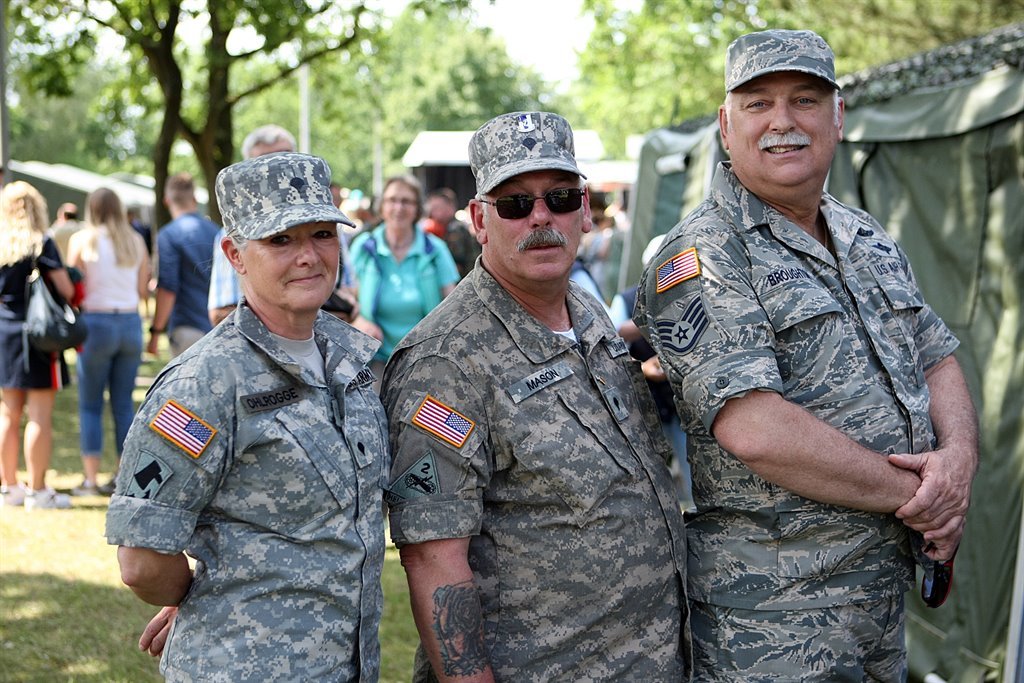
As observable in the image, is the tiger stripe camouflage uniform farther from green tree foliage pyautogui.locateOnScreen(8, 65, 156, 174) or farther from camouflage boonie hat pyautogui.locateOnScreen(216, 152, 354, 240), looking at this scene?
green tree foliage pyautogui.locateOnScreen(8, 65, 156, 174)

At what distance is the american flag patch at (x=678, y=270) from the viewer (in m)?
2.41

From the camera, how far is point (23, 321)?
6762 mm

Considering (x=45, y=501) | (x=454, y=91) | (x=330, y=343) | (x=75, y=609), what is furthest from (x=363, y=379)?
(x=454, y=91)

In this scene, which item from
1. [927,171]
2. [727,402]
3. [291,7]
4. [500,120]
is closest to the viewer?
[727,402]

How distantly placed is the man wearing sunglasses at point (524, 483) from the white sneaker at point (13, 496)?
17.8ft

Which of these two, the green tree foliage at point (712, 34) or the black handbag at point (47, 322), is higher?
the green tree foliage at point (712, 34)

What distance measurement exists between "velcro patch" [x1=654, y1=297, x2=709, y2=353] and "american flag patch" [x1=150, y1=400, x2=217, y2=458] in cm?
101

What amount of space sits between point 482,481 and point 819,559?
77 cm

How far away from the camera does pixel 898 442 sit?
2.41 meters

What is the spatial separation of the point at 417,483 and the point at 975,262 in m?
2.93

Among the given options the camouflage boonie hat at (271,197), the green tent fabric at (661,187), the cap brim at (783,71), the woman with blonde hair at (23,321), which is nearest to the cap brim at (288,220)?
the camouflage boonie hat at (271,197)

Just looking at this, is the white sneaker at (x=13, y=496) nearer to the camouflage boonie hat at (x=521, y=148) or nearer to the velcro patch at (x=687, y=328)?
the camouflage boonie hat at (x=521, y=148)

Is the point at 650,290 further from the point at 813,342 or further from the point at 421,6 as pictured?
the point at 421,6

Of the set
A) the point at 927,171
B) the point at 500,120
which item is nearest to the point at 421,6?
the point at 927,171
